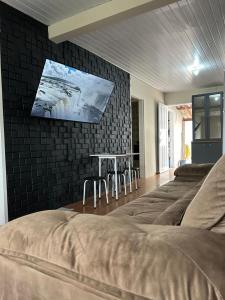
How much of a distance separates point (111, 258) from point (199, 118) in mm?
6634

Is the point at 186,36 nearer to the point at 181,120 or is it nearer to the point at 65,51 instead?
the point at 65,51

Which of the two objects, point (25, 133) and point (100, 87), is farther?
point (100, 87)

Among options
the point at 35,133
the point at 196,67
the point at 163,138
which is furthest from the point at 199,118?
the point at 35,133

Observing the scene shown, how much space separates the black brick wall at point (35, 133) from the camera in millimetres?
2807

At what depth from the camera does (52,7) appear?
9.23 feet

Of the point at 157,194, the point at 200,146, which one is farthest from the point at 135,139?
the point at 157,194

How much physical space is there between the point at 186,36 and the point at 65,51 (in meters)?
1.83

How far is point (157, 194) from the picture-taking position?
2270mm

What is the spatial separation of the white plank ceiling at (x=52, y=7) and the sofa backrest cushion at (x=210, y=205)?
2.62 meters

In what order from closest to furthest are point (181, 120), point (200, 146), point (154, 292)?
point (154, 292) < point (200, 146) < point (181, 120)

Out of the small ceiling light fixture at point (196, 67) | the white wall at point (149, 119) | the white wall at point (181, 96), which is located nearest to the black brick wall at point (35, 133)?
the small ceiling light fixture at point (196, 67)

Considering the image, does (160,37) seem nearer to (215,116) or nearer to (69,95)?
(69,95)

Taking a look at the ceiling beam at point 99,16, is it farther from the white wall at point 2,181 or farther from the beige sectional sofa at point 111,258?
the beige sectional sofa at point 111,258

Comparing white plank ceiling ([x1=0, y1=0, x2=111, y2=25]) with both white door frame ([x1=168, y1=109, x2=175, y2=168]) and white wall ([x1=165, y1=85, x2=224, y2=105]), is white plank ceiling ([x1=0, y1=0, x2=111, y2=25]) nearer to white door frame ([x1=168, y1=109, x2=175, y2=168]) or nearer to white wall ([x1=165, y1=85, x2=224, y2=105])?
white wall ([x1=165, y1=85, x2=224, y2=105])
